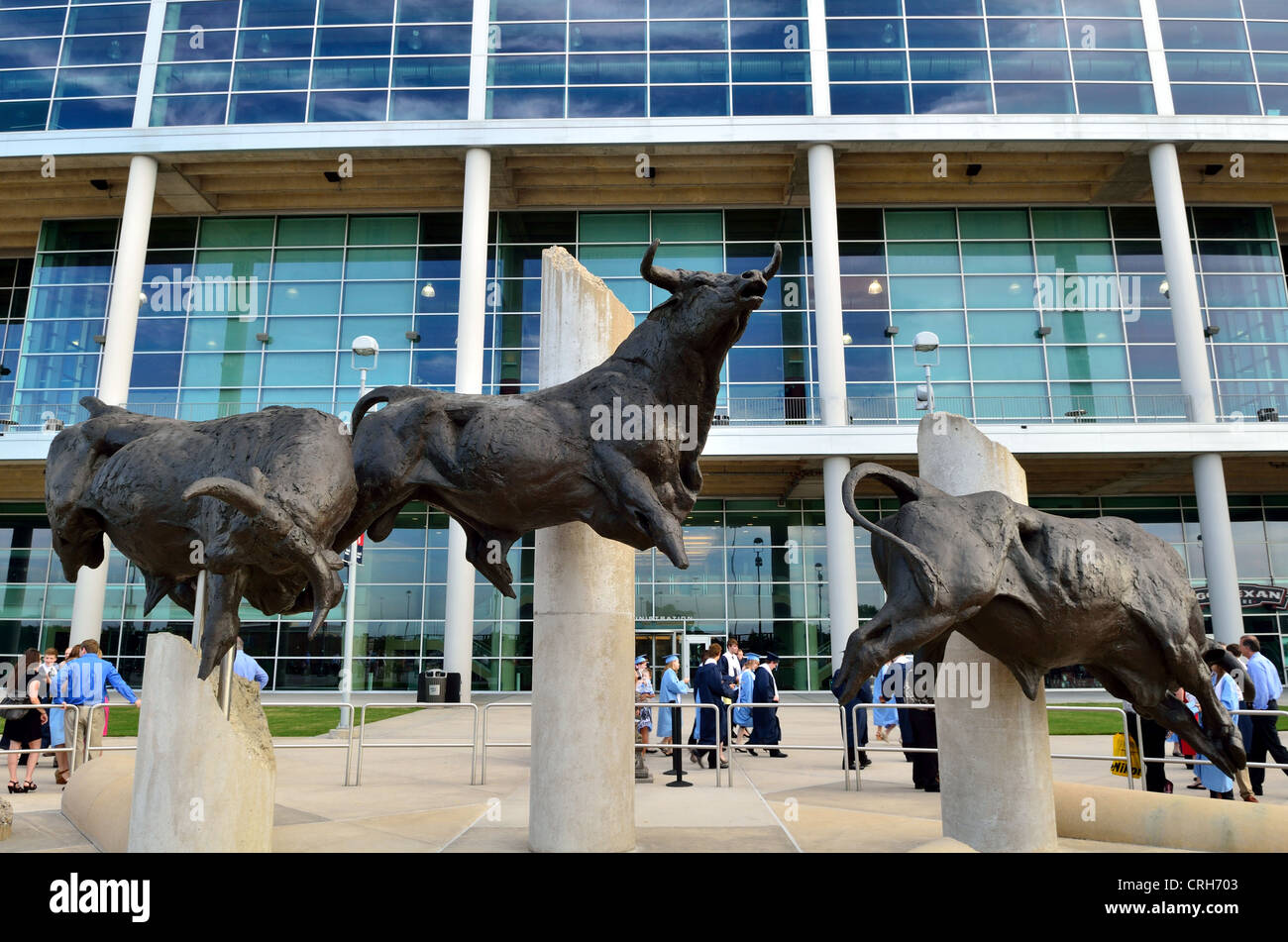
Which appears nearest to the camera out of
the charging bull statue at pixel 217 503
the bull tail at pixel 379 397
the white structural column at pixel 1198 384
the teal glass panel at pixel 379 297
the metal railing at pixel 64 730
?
the charging bull statue at pixel 217 503

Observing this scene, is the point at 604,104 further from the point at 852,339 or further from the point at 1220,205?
the point at 1220,205

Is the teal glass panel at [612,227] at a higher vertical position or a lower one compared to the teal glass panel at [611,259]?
higher

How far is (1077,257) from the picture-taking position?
27.6m

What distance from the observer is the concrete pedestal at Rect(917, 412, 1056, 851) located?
16.8 ft

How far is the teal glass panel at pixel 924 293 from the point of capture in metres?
27.2

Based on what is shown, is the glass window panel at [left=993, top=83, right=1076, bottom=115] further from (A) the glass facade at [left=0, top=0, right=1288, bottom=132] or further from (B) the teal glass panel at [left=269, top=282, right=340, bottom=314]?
(B) the teal glass panel at [left=269, top=282, right=340, bottom=314]

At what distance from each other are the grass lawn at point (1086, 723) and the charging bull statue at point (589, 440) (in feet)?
46.9

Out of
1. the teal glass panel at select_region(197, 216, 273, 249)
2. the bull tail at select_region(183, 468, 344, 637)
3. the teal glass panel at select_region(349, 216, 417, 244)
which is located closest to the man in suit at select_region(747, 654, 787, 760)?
the bull tail at select_region(183, 468, 344, 637)

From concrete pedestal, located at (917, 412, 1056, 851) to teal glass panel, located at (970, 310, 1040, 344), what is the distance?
23334mm

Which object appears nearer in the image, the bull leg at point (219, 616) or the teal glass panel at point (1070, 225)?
the bull leg at point (219, 616)

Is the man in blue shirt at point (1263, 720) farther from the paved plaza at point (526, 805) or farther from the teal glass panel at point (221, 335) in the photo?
the teal glass panel at point (221, 335)

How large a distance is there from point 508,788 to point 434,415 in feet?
22.5

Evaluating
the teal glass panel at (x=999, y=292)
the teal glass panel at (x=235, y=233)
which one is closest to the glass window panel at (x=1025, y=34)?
the teal glass panel at (x=999, y=292)

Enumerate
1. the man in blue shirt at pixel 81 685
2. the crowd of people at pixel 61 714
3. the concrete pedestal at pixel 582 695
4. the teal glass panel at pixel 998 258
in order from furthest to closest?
1. the teal glass panel at pixel 998 258
2. the man in blue shirt at pixel 81 685
3. the crowd of people at pixel 61 714
4. the concrete pedestal at pixel 582 695
